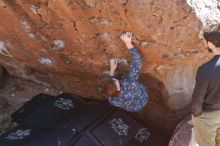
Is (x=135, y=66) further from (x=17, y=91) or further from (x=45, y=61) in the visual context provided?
(x=17, y=91)

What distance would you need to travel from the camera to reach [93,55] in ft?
13.3

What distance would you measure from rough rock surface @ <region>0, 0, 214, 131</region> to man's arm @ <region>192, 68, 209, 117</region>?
0.34 meters

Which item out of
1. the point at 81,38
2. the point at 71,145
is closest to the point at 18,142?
the point at 71,145

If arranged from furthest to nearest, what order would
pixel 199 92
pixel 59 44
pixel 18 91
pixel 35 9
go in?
1. pixel 18 91
2. pixel 59 44
3. pixel 35 9
4. pixel 199 92

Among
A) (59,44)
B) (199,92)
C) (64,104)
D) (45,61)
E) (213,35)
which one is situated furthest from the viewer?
(64,104)

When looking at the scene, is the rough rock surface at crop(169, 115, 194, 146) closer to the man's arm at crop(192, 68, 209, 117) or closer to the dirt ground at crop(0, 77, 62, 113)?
the man's arm at crop(192, 68, 209, 117)

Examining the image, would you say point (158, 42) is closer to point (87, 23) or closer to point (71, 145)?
point (87, 23)

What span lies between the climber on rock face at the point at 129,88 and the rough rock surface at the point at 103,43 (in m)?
0.06

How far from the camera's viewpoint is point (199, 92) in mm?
3426

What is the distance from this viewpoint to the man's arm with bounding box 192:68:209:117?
11.0 ft

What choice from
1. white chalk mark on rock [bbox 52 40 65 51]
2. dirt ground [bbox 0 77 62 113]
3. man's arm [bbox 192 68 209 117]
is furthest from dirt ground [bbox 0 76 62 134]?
man's arm [bbox 192 68 209 117]

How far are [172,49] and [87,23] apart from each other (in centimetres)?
61

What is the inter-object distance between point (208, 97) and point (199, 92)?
0.12 m

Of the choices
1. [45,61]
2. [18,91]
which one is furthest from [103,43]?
[18,91]
